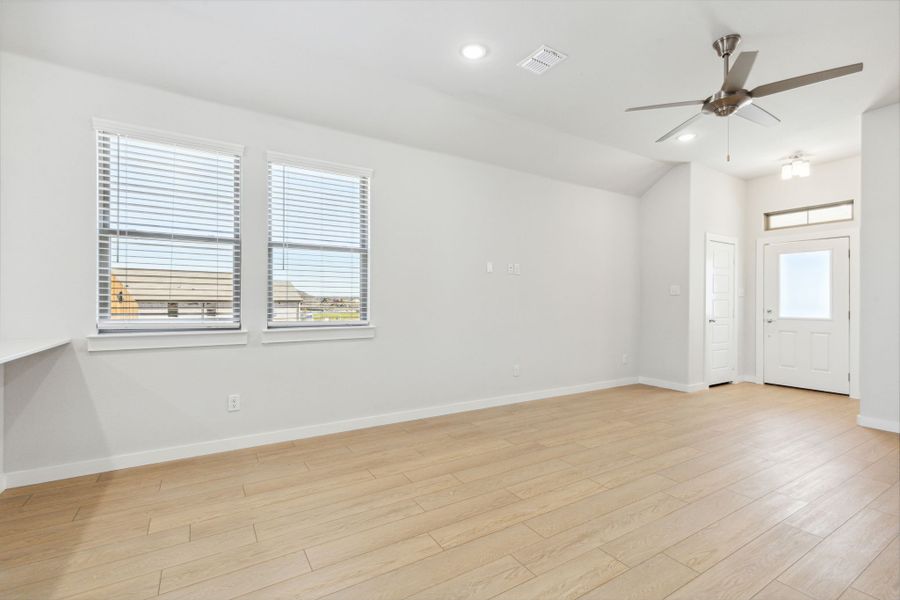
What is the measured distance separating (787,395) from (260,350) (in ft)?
20.4

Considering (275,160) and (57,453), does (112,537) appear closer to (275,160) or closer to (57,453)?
(57,453)

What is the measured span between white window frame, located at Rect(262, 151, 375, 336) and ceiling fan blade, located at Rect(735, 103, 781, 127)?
306 cm

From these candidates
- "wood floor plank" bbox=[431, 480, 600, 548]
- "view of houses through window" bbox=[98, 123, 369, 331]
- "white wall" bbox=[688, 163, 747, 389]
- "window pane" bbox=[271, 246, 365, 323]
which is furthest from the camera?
"white wall" bbox=[688, 163, 747, 389]

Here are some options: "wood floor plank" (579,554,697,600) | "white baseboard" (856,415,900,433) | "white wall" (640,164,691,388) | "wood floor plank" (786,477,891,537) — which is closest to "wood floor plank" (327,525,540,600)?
"wood floor plank" (579,554,697,600)

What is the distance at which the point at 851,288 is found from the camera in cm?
522

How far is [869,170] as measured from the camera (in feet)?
13.0

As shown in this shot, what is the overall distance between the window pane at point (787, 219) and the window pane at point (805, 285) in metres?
0.44

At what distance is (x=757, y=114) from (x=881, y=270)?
2126mm

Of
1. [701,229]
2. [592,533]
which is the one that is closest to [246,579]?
[592,533]

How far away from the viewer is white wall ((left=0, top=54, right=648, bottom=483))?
2699 mm

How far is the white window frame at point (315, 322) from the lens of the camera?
3461mm

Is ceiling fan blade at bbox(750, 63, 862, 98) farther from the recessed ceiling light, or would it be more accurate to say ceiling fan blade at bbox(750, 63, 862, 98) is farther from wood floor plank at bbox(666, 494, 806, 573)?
wood floor plank at bbox(666, 494, 806, 573)

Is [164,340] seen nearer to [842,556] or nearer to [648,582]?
[648,582]

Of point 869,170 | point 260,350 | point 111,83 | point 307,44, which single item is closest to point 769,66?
point 869,170
